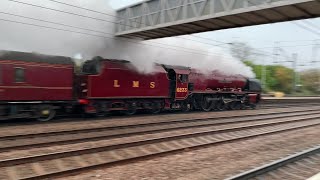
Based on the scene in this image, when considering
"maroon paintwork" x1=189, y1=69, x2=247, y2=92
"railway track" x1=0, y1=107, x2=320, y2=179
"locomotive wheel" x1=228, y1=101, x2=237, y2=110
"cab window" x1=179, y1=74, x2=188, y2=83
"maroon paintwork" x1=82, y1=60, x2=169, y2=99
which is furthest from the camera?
"locomotive wheel" x1=228, y1=101, x2=237, y2=110

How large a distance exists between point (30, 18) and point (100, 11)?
4300mm

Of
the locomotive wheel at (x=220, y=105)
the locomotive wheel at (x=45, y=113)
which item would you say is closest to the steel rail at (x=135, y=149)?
the locomotive wheel at (x=45, y=113)

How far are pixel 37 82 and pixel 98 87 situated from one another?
3.11 meters

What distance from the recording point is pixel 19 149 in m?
9.42

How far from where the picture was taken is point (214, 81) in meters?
23.3

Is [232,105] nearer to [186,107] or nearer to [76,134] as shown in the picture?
[186,107]

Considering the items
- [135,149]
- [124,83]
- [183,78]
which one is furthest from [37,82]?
[183,78]

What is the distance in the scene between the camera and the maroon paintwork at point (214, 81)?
2209 centimetres

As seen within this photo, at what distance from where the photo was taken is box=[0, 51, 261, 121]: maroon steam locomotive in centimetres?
1377

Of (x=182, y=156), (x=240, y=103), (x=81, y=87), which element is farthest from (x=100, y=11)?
(x=240, y=103)

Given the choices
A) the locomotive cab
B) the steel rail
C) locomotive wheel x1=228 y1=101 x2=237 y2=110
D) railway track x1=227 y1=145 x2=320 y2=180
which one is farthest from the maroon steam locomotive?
railway track x1=227 y1=145 x2=320 y2=180

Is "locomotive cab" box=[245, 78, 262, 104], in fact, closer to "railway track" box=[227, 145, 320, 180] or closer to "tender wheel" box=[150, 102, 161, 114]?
"tender wheel" box=[150, 102, 161, 114]

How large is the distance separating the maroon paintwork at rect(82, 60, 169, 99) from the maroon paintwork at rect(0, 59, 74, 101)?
50.3 inches

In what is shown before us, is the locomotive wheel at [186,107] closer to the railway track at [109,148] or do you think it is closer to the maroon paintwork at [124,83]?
Result: the maroon paintwork at [124,83]
